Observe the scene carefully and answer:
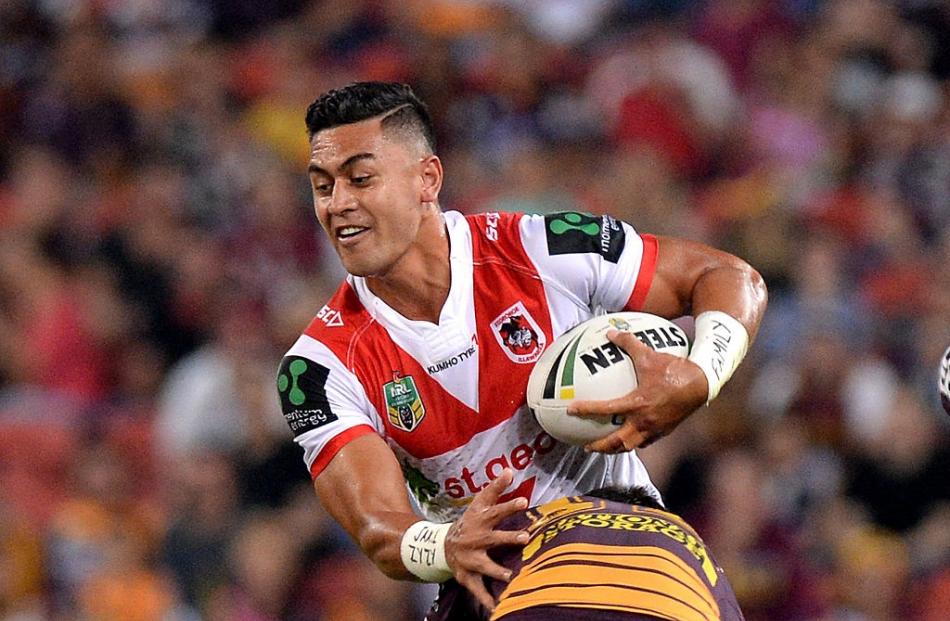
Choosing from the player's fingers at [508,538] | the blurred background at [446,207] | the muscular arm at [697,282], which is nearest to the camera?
the player's fingers at [508,538]

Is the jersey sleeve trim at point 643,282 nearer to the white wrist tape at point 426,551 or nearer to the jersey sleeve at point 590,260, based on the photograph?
the jersey sleeve at point 590,260

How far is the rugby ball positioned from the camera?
13.9 feet

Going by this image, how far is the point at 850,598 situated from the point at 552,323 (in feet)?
10.9

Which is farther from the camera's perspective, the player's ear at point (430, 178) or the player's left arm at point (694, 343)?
the player's ear at point (430, 178)

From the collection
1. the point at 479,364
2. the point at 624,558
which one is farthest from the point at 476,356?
the point at 624,558

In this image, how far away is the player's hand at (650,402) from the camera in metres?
4.16

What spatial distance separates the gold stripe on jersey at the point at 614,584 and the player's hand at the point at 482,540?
17cm

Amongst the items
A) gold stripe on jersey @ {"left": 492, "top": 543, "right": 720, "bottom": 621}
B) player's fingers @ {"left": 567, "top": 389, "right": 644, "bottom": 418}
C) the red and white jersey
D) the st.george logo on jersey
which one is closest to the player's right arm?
the red and white jersey

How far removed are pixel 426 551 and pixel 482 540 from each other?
0.24 meters

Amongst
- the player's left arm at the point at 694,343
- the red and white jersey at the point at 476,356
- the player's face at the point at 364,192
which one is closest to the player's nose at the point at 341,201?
the player's face at the point at 364,192

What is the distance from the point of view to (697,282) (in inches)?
187

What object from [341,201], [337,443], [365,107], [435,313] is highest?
[365,107]

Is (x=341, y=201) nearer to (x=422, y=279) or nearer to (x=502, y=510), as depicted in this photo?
(x=422, y=279)

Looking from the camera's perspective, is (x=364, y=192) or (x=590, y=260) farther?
(x=590, y=260)
